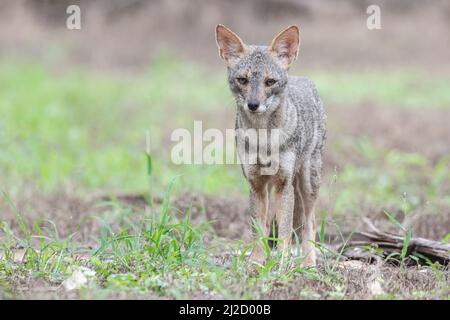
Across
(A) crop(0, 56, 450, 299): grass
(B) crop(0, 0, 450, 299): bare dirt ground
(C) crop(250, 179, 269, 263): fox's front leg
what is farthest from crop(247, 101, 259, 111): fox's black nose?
(B) crop(0, 0, 450, 299): bare dirt ground

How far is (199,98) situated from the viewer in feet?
46.6

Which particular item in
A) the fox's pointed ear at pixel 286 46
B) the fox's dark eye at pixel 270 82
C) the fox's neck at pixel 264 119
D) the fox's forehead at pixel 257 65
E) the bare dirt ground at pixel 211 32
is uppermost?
the bare dirt ground at pixel 211 32

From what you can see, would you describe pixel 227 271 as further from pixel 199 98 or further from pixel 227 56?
pixel 199 98

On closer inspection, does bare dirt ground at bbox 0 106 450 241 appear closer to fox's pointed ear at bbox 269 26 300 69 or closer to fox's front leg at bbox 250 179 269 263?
fox's front leg at bbox 250 179 269 263

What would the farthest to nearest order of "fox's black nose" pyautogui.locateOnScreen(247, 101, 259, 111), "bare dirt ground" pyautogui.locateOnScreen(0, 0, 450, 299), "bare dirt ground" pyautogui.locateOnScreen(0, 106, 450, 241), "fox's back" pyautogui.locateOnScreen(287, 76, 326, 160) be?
"bare dirt ground" pyautogui.locateOnScreen(0, 0, 450, 299) → "bare dirt ground" pyautogui.locateOnScreen(0, 106, 450, 241) → "fox's back" pyautogui.locateOnScreen(287, 76, 326, 160) → "fox's black nose" pyautogui.locateOnScreen(247, 101, 259, 111)

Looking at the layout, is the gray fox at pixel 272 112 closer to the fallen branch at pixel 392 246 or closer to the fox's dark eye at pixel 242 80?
the fox's dark eye at pixel 242 80

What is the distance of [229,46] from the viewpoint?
18.8 feet

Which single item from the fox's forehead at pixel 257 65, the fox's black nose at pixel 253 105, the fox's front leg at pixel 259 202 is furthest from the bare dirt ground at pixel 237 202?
the fox's forehead at pixel 257 65

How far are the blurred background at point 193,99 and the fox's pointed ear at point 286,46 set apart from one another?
2.95 ft

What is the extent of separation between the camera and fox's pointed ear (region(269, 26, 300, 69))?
5637 mm

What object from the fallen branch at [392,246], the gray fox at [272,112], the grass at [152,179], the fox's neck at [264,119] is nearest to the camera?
the grass at [152,179]

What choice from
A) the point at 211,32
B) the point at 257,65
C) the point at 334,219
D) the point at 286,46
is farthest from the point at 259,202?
→ the point at 211,32

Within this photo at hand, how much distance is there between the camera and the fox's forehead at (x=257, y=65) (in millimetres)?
5469

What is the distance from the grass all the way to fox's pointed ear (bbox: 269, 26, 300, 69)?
40.1 inches
